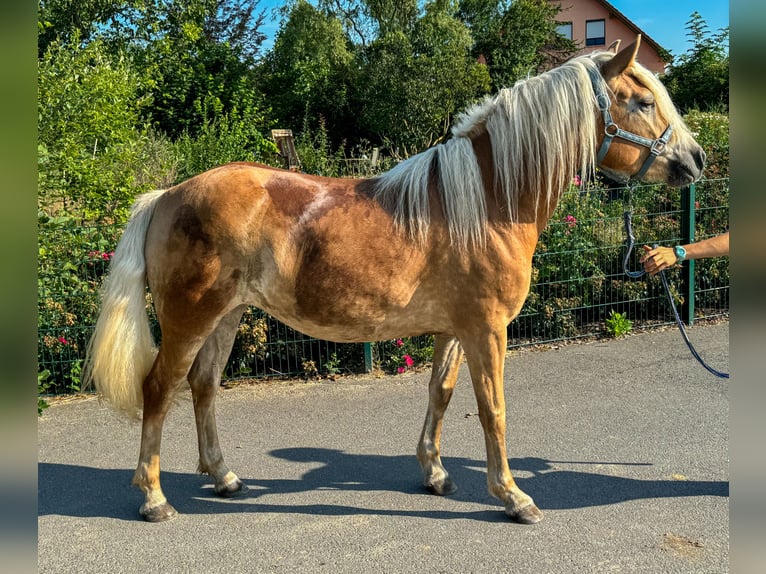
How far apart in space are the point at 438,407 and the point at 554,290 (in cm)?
350

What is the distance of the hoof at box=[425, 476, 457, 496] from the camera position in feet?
12.0

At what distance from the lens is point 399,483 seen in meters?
3.81

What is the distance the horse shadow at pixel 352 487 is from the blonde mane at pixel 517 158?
4.99 ft

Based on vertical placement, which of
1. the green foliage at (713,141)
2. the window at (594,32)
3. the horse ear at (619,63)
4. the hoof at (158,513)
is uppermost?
the window at (594,32)

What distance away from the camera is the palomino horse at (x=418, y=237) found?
3.21 meters

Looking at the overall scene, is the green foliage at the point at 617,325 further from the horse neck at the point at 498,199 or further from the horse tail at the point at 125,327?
the horse tail at the point at 125,327

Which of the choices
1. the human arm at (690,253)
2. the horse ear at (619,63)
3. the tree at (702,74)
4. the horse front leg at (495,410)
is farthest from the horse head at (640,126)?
the tree at (702,74)

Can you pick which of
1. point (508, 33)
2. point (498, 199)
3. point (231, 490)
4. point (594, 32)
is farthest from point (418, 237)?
point (594, 32)

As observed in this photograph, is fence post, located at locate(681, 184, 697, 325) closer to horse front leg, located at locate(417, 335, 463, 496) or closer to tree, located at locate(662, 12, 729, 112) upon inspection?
horse front leg, located at locate(417, 335, 463, 496)

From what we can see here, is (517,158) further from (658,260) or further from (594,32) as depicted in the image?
(594,32)

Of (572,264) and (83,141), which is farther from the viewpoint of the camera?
(83,141)

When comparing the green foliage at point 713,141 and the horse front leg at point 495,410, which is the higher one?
the green foliage at point 713,141

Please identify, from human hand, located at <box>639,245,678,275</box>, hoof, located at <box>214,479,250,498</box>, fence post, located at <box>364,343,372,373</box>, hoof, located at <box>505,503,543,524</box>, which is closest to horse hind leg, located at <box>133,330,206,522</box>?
hoof, located at <box>214,479,250,498</box>
